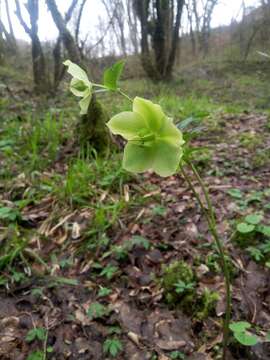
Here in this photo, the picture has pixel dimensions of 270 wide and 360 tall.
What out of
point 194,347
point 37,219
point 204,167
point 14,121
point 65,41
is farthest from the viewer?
point 65,41

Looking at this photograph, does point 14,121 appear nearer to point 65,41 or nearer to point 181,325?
point 65,41

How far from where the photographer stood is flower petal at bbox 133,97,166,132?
83 cm

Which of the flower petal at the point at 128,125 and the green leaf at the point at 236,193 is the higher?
the flower petal at the point at 128,125

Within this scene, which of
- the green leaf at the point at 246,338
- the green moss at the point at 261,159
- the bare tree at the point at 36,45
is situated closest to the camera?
the green leaf at the point at 246,338

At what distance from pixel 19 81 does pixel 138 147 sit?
5.69m

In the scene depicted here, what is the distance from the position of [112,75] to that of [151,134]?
177mm

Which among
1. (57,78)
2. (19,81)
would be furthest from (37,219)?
(19,81)

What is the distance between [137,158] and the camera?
0.87 metres

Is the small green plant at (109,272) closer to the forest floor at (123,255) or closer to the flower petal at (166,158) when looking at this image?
the forest floor at (123,255)

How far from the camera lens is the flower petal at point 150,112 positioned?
83 centimetres

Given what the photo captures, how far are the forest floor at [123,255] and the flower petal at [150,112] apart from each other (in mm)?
128

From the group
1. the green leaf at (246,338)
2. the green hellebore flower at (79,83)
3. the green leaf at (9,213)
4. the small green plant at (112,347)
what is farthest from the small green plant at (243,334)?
the green leaf at (9,213)

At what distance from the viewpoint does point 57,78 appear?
16.3 feet

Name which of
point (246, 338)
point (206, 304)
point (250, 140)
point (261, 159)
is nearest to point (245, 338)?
point (246, 338)
